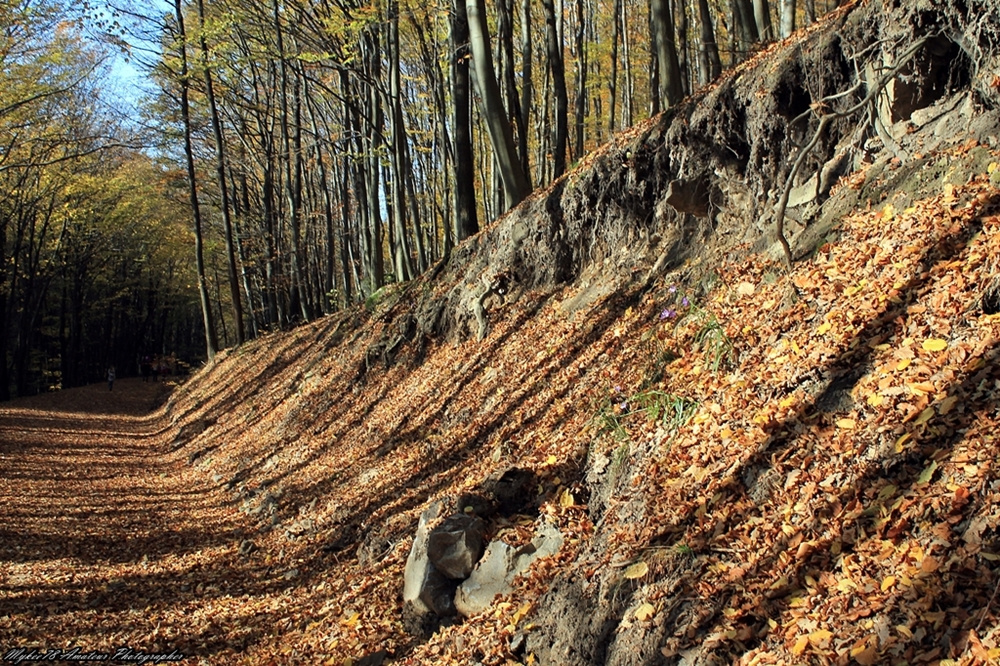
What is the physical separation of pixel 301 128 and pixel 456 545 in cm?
1749

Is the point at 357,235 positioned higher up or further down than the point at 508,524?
higher up

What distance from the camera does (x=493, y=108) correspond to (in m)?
12.0

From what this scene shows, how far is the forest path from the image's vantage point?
21.6 ft

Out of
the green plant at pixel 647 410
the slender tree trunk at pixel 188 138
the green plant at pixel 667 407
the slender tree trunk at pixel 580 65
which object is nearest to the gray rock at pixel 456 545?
the green plant at pixel 647 410

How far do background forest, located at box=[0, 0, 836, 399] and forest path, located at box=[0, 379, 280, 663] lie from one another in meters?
7.24

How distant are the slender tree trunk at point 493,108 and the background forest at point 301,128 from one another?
0.04 metres

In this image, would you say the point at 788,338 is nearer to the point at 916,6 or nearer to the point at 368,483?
the point at 916,6

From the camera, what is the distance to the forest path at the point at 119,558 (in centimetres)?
659

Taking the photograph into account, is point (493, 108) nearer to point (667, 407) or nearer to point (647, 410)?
point (647, 410)

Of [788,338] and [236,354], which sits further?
[236,354]

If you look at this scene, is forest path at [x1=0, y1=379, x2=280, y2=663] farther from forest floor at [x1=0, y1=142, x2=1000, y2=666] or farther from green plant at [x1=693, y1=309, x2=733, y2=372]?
green plant at [x1=693, y1=309, x2=733, y2=372]

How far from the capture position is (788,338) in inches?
211

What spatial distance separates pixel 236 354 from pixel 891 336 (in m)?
24.9

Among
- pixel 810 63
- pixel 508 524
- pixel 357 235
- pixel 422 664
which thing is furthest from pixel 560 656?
pixel 357 235
